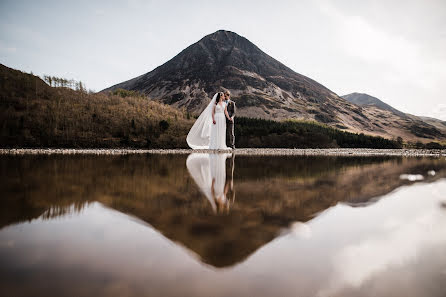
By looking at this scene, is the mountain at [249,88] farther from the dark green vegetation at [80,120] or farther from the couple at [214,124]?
the couple at [214,124]

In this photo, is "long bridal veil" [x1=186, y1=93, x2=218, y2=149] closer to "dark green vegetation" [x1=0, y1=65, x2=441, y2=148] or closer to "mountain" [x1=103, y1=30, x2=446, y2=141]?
"dark green vegetation" [x1=0, y1=65, x2=441, y2=148]

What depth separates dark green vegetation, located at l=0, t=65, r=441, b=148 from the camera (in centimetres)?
1452

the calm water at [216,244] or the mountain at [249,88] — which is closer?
the calm water at [216,244]

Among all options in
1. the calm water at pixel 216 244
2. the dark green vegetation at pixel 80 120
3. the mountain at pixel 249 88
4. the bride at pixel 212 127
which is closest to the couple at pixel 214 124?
the bride at pixel 212 127

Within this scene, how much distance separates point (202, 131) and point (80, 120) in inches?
307

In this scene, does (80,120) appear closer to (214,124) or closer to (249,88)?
(214,124)

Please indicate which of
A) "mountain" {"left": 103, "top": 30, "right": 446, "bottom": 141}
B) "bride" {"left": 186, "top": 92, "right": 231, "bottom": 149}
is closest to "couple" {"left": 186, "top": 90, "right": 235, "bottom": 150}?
"bride" {"left": 186, "top": 92, "right": 231, "bottom": 149}

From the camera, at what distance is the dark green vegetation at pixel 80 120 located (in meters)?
14.5

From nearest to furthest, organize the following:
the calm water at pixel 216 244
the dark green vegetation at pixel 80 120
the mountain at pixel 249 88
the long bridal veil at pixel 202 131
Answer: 1. the calm water at pixel 216 244
2. the long bridal veil at pixel 202 131
3. the dark green vegetation at pixel 80 120
4. the mountain at pixel 249 88

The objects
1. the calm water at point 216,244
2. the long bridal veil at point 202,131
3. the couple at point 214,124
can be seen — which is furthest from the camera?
the long bridal veil at point 202,131

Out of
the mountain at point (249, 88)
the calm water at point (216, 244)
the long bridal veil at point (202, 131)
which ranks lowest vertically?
the calm water at point (216, 244)

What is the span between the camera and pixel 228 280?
52.6 inches

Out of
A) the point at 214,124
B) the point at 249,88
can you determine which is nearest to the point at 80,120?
the point at 214,124

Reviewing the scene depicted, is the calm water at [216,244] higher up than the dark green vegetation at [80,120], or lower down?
lower down
